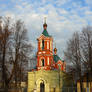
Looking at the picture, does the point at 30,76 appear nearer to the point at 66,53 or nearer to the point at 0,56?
the point at 66,53

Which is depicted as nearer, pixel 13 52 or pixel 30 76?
pixel 13 52

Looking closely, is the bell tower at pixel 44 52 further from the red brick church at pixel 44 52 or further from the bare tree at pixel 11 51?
the bare tree at pixel 11 51

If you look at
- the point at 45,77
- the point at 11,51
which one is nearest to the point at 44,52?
the point at 45,77

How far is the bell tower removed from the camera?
1778 inches

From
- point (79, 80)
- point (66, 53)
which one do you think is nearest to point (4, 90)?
point (66, 53)

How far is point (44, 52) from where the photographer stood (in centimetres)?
4550

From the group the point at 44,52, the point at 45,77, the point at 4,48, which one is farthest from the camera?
the point at 44,52

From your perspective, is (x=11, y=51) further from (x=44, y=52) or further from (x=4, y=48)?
(x=44, y=52)

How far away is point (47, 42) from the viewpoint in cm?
4600

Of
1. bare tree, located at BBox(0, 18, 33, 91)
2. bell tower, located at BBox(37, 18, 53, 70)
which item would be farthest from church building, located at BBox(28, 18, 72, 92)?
bare tree, located at BBox(0, 18, 33, 91)

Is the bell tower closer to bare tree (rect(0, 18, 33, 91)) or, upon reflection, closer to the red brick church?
the red brick church

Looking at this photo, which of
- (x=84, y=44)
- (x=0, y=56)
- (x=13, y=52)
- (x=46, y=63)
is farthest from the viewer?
(x=46, y=63)

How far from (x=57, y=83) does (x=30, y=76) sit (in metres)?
6.17

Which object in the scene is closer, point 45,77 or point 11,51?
point 11,51
